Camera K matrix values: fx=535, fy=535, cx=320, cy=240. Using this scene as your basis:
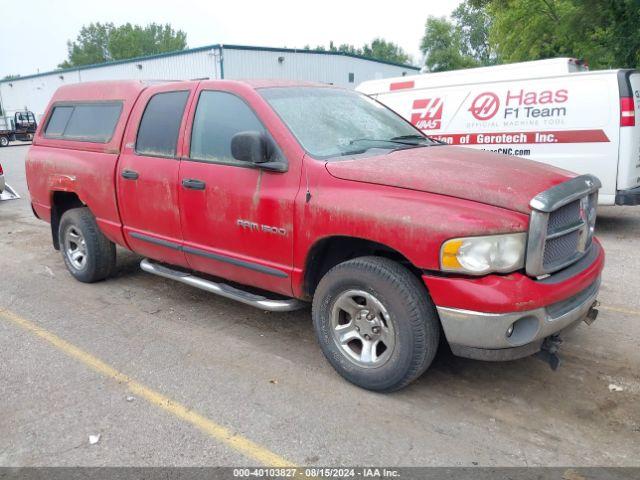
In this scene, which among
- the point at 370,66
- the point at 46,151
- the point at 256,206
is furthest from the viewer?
the point at 370,66

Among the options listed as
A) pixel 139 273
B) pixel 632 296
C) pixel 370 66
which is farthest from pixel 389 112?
pixel 370 66

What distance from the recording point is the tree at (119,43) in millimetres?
86500

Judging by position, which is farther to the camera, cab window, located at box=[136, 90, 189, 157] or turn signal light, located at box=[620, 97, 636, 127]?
turn signal light, located at box=[620, 97, 636, 127]

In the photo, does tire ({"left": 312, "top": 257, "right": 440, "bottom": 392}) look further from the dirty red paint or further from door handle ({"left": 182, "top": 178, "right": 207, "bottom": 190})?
door handle ({"left": 182, "top": 178, "right": 207, "bottom": 190})

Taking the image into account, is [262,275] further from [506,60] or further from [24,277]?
[506,60]

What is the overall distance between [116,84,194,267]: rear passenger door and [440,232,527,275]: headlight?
7.85 ft

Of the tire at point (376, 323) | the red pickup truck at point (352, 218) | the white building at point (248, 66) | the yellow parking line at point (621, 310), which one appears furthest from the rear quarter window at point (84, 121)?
the white building at point (248, 66)

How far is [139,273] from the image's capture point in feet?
19.6

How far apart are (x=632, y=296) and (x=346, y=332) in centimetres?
306

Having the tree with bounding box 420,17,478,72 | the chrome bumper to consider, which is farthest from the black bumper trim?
the tree with bounding box 420,17,478,72

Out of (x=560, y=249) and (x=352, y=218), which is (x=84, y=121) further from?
(x=560, y=249)

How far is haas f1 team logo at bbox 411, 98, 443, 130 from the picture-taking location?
8.64 metres

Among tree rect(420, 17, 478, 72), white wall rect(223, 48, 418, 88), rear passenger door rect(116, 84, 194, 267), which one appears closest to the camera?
rear passenger door rect(116, 84, 194, 267)

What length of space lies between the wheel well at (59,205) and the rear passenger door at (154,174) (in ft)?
3.84
